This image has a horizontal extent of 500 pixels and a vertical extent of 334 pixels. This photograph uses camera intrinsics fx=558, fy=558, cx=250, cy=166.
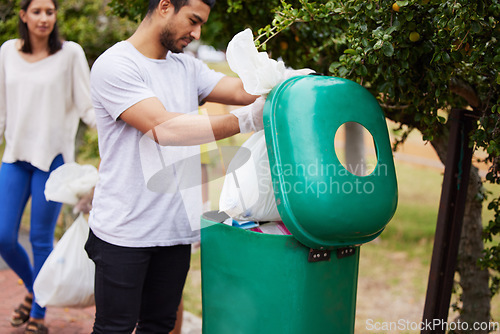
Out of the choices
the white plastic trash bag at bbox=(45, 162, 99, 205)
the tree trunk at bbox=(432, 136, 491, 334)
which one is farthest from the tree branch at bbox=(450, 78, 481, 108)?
the white plastic trash bag at bbox=(45, 162, 99, 205)

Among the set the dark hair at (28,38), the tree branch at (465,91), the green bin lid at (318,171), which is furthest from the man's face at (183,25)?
the dark hair at (28,38)

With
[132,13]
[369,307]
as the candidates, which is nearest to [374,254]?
[369,307]

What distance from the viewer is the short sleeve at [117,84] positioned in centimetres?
191

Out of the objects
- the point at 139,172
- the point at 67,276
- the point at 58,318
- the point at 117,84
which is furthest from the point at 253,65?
the point at 58,318

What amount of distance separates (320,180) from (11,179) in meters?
1.92

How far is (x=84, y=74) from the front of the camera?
3018 mm

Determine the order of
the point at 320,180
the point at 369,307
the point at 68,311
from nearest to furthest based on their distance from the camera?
the point at 320,180 → the point at 68,311 → the point at 369,307

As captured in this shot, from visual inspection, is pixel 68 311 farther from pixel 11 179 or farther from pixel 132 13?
pixel 132 13

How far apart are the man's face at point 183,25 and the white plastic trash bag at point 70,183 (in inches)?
39.5

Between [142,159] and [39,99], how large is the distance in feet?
4.03

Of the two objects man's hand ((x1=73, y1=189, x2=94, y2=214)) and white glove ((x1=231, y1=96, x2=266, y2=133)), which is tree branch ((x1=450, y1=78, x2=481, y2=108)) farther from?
man's hand ((x1=73, y1=189, x2=94, y2=214))

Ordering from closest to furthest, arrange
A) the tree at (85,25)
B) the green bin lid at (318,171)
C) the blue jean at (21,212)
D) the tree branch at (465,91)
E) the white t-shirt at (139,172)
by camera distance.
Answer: the green bin lid at (318,171) → the white t-shirt at (139,172) → the tree branch at (465,91) → the blue jean at (21,212) → the tree at (85,25)

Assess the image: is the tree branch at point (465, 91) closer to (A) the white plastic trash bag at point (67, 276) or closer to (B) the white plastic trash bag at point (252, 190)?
(B) the white plastic trash bag at point (252, 190)

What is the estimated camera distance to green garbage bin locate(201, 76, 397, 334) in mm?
1753
